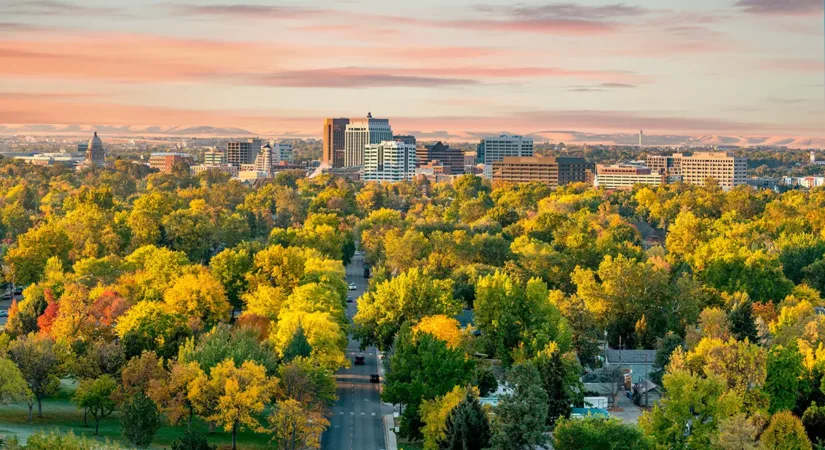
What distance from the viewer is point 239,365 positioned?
57344 millimetres

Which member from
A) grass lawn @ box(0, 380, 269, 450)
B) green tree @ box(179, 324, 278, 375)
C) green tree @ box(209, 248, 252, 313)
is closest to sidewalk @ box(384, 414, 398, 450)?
grass lawn @ box(0, 380, 269, 450)

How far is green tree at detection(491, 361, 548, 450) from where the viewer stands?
160ft

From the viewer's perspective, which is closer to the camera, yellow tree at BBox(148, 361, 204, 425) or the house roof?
yellow tree at BBox(148, 361, 204, 425)

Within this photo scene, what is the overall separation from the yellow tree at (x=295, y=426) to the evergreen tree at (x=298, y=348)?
6.55m

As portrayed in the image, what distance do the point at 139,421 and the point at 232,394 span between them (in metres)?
5.01

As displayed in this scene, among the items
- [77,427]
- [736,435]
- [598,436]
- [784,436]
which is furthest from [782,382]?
[77,427]

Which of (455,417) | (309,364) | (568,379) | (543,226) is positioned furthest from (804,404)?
(543,226)

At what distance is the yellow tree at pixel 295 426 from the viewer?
5306cm

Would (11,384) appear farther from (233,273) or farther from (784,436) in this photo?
(784,436)

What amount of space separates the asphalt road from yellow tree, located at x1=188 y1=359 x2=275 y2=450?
3848 millimetres

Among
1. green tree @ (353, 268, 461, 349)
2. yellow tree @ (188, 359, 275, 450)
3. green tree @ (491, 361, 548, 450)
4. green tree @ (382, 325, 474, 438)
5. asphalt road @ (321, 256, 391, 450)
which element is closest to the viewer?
green tree @ (491, 361, 548, 450)

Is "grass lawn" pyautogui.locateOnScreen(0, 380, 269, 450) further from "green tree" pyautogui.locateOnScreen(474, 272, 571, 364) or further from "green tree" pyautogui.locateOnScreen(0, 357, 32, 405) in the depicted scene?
"green tree" pyautogui.locateOnScreen(474, 272, 571, 364)

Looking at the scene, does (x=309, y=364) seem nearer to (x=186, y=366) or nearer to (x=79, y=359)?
(x=186, y=366)

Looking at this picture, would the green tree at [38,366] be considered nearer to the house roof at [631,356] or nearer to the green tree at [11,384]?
the green tree at [11,384]
